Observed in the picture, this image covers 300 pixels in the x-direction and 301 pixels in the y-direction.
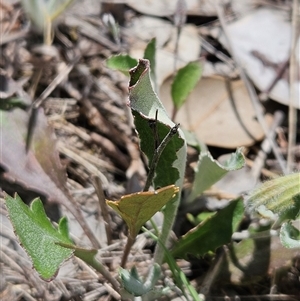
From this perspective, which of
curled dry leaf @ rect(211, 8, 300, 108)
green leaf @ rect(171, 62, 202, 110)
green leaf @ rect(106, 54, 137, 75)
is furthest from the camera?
curled dry leaf @ rect(211, 8, 300, 108)

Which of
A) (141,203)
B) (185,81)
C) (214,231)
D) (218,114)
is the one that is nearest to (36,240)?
(141,203)

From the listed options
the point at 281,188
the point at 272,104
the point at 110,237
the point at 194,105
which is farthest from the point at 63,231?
the point at 272,104

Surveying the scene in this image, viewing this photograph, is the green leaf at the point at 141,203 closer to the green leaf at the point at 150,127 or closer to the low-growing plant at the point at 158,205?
the low-growing plant at the point at 158,205

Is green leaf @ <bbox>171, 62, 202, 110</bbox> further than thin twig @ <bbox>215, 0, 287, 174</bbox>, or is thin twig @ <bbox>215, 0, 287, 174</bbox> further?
thin twig @ <bbox>215, 0, 287, 174</bbox>

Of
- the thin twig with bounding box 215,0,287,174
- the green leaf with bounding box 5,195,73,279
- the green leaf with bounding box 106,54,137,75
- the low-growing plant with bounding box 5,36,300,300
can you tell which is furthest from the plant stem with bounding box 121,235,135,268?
the thin twig with bounding box 215,0,287,174

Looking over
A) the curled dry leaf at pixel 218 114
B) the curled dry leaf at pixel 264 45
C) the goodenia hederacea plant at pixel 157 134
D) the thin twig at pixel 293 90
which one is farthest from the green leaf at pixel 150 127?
the curled dry leaf at pixel 264 45

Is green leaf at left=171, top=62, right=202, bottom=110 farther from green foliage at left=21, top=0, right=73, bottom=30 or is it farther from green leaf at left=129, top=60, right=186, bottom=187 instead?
green foliage at left=21, top=0, right=73, bottom=30
